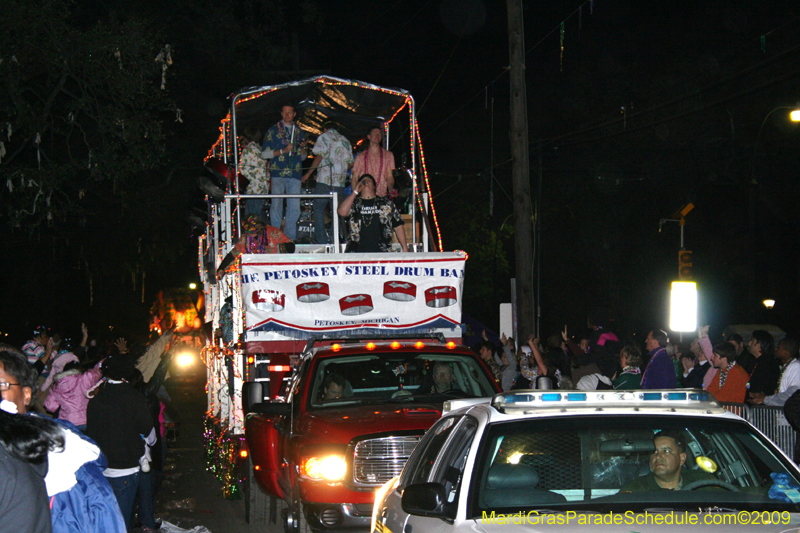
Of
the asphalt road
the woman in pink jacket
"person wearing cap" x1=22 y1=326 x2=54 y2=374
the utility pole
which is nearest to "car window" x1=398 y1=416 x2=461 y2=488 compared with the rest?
the asphalt road

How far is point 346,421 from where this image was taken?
7133mm

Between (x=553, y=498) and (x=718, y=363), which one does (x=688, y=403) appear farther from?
(x=718, y=363)

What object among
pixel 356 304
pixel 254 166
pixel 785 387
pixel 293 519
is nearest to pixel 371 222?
pixel 356 304

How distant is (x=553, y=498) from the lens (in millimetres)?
3990

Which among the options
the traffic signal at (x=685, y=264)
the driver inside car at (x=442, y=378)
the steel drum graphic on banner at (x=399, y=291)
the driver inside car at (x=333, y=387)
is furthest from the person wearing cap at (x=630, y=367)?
the traffic signal at (x=685, y=264)

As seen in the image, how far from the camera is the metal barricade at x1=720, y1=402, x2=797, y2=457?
852 cm

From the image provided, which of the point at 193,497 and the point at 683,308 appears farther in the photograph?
the point at 683,308

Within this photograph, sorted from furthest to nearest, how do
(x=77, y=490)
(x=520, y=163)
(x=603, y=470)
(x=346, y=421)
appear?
(x=520, y=163), (x=346, y=421), (x=603, y=470), (x=77, y=490)

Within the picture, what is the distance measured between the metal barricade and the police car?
441 cm

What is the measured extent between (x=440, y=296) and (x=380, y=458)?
3.54 metres

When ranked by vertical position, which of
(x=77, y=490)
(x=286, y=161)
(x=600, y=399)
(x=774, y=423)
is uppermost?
(x=286, y=161)

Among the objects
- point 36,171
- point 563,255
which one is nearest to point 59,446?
point 36,171

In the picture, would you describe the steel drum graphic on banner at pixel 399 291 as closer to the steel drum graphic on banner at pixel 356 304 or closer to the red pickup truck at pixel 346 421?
the steel drum graphic on banner at pixel 356 304

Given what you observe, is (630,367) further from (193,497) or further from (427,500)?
(427,500)
